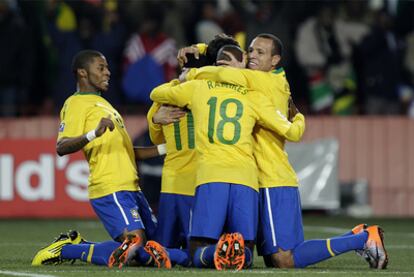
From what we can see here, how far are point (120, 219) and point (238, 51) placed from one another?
5.46 ft

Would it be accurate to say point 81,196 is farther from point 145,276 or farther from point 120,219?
point 145,276

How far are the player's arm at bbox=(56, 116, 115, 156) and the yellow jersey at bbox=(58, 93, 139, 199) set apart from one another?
11 centimetres

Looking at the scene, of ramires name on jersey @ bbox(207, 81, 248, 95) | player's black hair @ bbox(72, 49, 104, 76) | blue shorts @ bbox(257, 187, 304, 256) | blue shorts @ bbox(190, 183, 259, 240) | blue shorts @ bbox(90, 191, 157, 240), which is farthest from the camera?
player's black hair @ bbox(72, 49, 104, 76)

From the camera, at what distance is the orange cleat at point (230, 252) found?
A: 33.2 ft

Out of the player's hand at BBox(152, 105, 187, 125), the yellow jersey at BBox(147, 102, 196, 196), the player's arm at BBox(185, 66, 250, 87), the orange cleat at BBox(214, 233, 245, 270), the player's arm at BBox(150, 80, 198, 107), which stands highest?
the player's arm at BBox(185, 66, 250, 87)

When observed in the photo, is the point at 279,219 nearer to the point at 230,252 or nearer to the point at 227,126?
the point at 230,252

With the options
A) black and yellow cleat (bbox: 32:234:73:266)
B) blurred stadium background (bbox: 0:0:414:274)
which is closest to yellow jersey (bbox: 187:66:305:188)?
black and yellow cleat (bbox: 32:234:73:266)

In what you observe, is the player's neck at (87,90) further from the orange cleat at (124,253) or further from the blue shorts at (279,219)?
the blue shorts at (279,219)

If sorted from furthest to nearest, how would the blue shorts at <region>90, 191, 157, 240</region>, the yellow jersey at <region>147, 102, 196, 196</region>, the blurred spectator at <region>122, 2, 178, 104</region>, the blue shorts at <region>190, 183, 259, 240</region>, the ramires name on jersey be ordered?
the blurred spectator at <region>122, 2, 178, 104</region> → the yellow jersey at <region>147, 102, 196, 196</region> → the blue shorts at <region>90, 191, 157, 240</region> → the ramires name on jersey → the blue shorts at <region>190, 183, 259, 240</region>

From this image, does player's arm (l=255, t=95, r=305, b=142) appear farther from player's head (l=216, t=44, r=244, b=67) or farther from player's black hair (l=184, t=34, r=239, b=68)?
player's black hair (l=184, t=34, r=239, b=68)

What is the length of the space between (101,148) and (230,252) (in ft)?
5.51

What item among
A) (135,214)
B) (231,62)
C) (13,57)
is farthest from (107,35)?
(231,62)

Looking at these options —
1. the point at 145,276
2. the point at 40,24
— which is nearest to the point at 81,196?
the point at 40,24

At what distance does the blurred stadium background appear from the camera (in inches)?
754
